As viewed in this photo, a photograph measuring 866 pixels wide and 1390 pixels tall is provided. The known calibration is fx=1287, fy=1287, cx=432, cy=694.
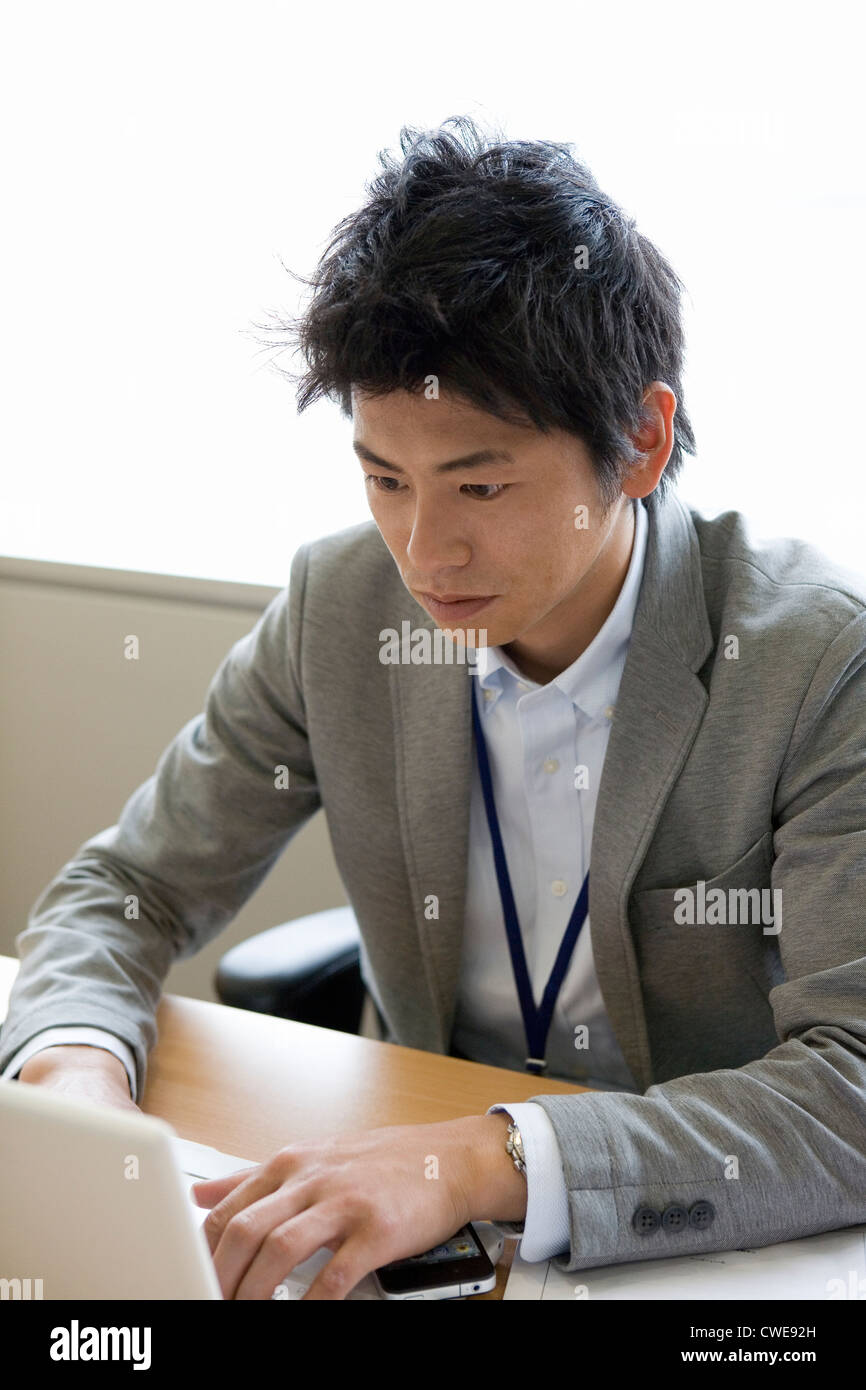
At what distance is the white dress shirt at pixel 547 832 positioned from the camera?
1.41 m

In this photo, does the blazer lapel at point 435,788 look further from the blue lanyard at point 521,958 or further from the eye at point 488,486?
the eye at point 488,486

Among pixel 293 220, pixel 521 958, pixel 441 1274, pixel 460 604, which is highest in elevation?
pixel 293 220

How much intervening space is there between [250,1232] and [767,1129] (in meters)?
0.42

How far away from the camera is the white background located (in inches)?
72.4

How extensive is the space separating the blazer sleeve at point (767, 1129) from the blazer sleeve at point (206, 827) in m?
0.61

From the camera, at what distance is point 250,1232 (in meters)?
0.94

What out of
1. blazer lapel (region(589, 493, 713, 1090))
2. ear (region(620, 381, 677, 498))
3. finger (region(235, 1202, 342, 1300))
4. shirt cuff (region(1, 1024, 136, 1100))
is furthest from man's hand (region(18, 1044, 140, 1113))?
ear (region(620, 381, 677, 498))

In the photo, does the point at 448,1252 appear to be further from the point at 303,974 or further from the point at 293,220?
the point at 293,220

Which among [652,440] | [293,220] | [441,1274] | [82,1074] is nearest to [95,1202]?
[441,1274]

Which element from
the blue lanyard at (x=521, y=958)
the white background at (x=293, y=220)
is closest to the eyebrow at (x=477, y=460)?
the white background at (x=293, y=220)

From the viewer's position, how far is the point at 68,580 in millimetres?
2471

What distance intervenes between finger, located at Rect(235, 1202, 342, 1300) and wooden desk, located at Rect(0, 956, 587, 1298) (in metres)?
0.23

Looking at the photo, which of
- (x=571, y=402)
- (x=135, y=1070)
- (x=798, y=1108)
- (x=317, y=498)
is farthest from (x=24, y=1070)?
(x=317, y=498)

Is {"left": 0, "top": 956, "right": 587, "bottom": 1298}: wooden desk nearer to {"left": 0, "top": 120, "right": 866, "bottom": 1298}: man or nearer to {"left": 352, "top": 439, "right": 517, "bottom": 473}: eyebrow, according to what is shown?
{"left": 0, "top": 120, "right": 866, "bottom": 1298}: man
